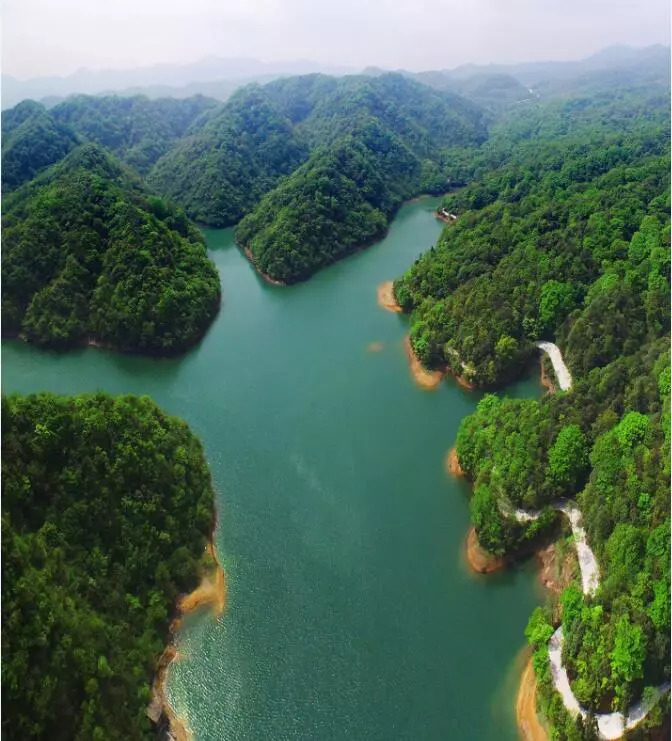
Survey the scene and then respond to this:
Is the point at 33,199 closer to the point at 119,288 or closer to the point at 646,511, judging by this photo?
the point at 119,288

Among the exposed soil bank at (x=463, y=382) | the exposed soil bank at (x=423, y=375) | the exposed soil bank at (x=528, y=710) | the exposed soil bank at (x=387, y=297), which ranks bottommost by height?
the exposed soil bank at (x=528, y=710)

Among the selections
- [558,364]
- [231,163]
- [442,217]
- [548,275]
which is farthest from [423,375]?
[231,163]

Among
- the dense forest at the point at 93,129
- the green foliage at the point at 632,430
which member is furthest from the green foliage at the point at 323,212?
the green foliage at the point at 632,430

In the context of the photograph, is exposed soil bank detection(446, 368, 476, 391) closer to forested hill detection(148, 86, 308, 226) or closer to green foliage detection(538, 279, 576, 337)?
green foliage detection(538, 279, 576, 337)

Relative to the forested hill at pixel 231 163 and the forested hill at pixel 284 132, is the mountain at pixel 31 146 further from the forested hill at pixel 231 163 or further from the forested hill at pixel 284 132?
the forested hill at pixel 284 132

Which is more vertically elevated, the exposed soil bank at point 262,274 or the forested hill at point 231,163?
the forested hill at point 231,163

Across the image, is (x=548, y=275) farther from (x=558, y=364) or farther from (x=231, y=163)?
(x=231, y=163)

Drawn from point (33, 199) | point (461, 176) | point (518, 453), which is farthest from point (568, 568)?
point (461, 176)
